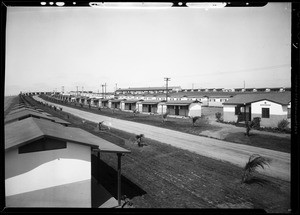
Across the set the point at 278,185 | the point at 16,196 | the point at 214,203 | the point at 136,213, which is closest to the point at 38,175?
the point at 16,196

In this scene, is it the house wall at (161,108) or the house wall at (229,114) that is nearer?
the house wall at (229,114)

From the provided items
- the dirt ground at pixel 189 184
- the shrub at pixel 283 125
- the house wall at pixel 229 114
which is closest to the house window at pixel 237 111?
the house wall at pixel 229 114

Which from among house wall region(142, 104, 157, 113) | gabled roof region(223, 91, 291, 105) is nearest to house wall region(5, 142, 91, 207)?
gabled roof region(223, 91, 291, 105)

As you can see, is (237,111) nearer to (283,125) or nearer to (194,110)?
(283,125)

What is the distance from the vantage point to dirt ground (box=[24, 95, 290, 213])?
7418 millimetres

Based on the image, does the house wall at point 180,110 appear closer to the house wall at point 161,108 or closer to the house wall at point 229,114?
the house wall at point 161,108

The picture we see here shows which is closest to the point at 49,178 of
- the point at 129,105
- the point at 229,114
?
the point at 229,114

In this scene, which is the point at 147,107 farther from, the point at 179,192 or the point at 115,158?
the point at 179,192

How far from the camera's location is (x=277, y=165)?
10.9 meters

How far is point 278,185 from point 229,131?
11160 millimetres

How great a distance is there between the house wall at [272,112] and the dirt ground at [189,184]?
12798 millimetres

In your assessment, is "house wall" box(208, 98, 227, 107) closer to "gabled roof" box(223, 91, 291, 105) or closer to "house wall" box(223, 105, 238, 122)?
"gabled roof" box(223, 91, 291, 105)

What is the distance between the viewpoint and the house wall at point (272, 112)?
64.1ft

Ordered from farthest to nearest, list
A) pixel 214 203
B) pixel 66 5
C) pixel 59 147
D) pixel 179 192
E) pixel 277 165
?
pixel 277 165 < pixel 179 192 < pixel 214 203 < pixel 59 147 < pixel 66 5
